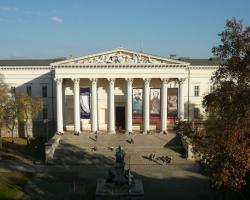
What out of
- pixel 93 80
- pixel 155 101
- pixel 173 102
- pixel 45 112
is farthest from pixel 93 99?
pixel 45 112

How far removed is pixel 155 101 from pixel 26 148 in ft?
64.6

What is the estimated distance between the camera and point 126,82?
58.6m

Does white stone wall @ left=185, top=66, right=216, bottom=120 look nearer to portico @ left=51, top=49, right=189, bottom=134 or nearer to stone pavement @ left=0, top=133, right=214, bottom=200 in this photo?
portico @ left=51, top=49, right=189, bottom=134

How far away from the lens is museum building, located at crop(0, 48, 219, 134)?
2248 inches

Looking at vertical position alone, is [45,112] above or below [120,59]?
below

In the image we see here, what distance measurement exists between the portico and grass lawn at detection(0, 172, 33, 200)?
17.9 metres

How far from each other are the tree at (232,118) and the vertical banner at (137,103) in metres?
34.8

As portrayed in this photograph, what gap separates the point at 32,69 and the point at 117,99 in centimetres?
1503

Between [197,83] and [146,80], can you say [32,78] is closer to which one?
[146,80]

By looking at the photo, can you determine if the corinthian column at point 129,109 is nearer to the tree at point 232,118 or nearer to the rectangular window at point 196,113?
the rectangular window at point 196,113

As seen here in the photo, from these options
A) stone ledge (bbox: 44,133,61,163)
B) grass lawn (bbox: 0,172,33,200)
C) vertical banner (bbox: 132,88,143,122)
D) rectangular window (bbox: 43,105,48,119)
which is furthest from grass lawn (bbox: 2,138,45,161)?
vertical banner (bbox: 132,88,143,122)

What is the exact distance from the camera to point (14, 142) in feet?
194

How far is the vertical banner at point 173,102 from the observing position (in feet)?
192

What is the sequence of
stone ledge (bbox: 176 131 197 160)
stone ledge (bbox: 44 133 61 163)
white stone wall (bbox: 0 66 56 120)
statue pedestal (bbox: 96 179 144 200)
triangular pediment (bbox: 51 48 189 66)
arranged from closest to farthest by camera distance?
statue pedestal (bbox: 96 179 144 200) < stone ledge (bbox: 44 133 61 163) < stone ledge (bbox: 176 131 197 160) < triangular pediment (bbox: 51 48 189 66) < white stone wall (bbox: 0 66 56 120)
